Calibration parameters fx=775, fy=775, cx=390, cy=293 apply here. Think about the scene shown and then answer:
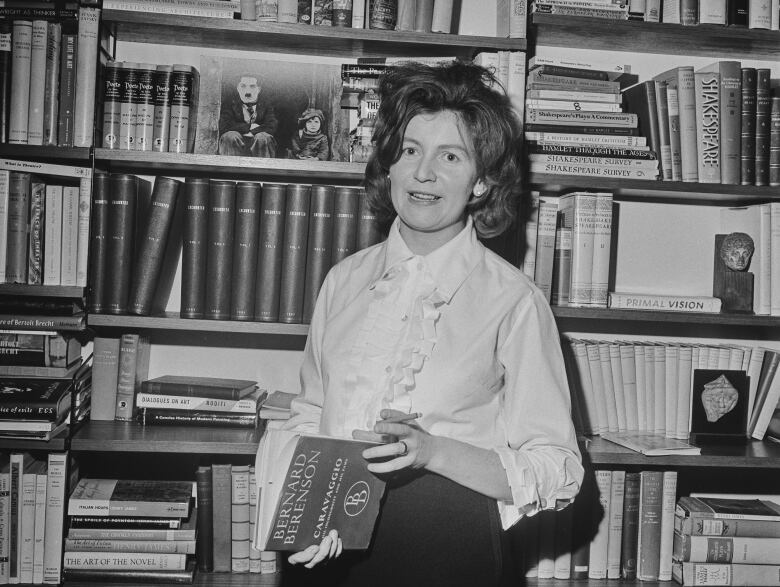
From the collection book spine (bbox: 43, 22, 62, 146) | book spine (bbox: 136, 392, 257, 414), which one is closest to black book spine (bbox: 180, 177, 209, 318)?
book spine (bbox: 136, 392, 257, 414)

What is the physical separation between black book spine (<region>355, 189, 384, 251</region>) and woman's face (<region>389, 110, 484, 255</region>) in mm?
367

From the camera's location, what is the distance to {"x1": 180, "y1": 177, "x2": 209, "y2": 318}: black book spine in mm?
1780

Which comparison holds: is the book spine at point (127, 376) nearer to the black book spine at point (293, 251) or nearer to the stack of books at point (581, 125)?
the black book spine at point (293, 251)

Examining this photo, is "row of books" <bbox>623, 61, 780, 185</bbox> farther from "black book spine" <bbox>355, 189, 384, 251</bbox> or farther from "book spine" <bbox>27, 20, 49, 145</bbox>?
"book spine" <bbox>27, 20, 49, 145</bbox>

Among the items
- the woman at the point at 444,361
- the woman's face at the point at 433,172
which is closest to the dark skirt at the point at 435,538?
the woman at the point at 444,361

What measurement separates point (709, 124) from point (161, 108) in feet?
4.25

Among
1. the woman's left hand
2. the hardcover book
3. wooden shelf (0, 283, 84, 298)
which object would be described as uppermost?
wooden shelf (0, 283, 84, 298)

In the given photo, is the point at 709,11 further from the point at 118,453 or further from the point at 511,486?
the point at 118,453

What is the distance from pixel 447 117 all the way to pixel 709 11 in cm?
89

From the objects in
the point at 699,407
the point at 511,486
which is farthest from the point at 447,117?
the point at 699,407

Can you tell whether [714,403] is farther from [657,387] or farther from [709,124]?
[709,124]

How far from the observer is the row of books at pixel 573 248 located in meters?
1.85

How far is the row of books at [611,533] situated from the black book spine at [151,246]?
3.50ft

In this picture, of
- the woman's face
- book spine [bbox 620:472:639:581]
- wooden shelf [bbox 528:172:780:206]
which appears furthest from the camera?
book spine [bbox 620:472:639:581]
